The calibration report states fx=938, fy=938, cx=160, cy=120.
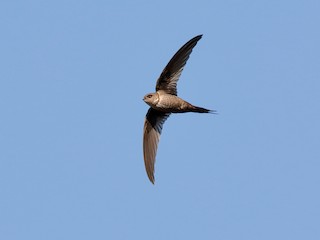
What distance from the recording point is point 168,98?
1290cm

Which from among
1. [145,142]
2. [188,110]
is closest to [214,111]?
[188,110]

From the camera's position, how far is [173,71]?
1291cm

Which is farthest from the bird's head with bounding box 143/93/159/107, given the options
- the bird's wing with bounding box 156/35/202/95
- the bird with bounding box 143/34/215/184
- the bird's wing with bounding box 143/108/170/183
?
the bird's wing with bounding box 143/108/170/183

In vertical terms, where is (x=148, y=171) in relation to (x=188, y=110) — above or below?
below

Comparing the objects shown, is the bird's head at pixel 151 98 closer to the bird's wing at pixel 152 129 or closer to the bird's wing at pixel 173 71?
the bird's wing at pixel 173 71

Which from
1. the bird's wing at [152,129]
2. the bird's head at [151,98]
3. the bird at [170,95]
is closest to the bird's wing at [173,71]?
the bird at [170,95]

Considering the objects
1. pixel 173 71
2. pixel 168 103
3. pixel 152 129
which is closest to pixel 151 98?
pixel 168 103

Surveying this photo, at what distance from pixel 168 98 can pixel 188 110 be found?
321 mm

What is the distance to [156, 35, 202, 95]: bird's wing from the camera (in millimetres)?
12719

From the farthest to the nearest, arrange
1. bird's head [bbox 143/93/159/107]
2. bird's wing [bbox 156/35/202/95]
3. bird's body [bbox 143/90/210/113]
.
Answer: bird's head [bbox 143/93/159/107], bird's body [bbox 143/90/210/113], bird's wing [bbox 156/35/202/95]

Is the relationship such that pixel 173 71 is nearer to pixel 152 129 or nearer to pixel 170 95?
pixel 170 95

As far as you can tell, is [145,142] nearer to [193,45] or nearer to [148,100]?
[148,100]

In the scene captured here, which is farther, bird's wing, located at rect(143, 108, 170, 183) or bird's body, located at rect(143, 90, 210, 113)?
bird's wing, located at rect(143, 108, 170, 183)

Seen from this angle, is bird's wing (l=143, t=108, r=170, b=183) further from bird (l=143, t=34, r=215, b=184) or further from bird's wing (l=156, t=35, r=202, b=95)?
bird's wing (l=156, t=35, r=202, b=95)
